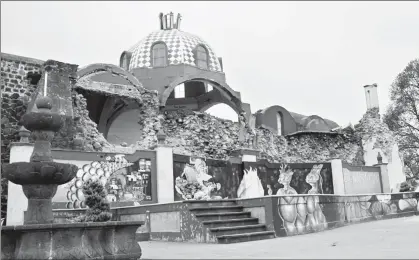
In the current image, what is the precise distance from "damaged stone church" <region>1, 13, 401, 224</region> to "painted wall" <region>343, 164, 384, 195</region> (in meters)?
3.60

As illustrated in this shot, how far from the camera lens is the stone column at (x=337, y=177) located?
19.2 metres

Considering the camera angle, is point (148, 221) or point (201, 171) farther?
point (201, 171)

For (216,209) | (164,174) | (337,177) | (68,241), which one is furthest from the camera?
(337,177)

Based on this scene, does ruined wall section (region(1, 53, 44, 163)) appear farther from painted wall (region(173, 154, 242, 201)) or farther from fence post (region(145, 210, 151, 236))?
fence post (region(145, 210, 151, 236))

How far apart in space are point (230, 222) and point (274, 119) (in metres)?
18.1

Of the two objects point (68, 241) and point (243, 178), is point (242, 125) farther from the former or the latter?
point (68, 241)

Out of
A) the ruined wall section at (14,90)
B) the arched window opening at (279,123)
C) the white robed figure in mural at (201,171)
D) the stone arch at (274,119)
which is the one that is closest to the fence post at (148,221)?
the white robed figure in mural at (201,171)

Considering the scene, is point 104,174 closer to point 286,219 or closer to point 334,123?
point 286,219

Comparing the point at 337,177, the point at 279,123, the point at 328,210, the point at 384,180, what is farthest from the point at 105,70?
the point at 384,180

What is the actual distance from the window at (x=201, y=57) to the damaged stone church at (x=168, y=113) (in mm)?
68

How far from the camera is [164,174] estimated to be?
13.4 metres

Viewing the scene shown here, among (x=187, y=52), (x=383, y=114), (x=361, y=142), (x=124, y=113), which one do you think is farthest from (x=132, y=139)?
(x=383, y=114)

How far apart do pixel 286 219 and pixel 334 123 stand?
22503mm

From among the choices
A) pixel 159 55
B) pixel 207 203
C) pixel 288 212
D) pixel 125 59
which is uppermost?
pixel 125 59
